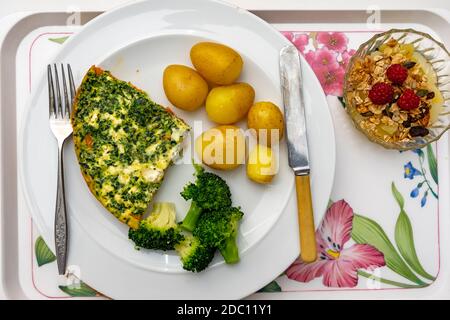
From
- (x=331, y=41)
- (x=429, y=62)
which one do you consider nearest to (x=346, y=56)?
(x=331, y=41)

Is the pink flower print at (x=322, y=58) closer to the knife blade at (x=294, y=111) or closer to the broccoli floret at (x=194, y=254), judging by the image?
the knife blade at (x=294, y=111)

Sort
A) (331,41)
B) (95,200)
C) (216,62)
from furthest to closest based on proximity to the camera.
Answer: (331,41), (95,200), (216,62)

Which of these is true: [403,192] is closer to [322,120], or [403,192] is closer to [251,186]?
[322,120]

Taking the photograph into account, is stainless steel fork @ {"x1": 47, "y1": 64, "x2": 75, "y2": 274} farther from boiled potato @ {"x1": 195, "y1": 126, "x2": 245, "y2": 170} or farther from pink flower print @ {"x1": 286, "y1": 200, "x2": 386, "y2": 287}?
pink flower print @ {"x1": 286, "y1": 200, "x2": 386, "y2": 287}

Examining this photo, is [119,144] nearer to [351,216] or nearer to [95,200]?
[95,200]
